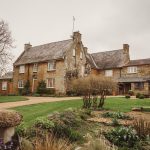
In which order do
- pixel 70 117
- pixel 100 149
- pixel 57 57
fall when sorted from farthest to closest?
pixel 57 57 < pixel 70 117 < pixel 100 149

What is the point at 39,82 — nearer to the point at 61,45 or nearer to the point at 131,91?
the point at 61,45

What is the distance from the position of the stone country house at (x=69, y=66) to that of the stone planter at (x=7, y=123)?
37.4 meters

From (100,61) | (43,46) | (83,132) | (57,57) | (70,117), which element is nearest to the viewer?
(83,132)

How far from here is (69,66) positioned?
155 feet

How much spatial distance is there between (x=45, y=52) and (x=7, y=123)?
43605 mm

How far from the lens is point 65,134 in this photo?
11.0 m

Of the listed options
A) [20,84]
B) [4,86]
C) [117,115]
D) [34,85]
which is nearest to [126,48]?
[34,85]

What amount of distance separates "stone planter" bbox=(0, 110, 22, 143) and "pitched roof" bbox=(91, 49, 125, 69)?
4759cm

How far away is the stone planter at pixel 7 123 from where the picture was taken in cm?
770

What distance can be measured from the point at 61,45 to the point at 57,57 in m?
3.69

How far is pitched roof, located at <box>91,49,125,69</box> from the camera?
2190 inches

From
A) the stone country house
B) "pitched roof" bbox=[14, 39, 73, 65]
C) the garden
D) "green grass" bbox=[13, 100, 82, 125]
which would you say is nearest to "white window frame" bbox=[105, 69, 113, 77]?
the stone country house

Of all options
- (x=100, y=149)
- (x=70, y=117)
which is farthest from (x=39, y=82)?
(x=100, y=149)

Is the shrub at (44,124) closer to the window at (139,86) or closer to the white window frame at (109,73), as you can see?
the window at (139,86)
